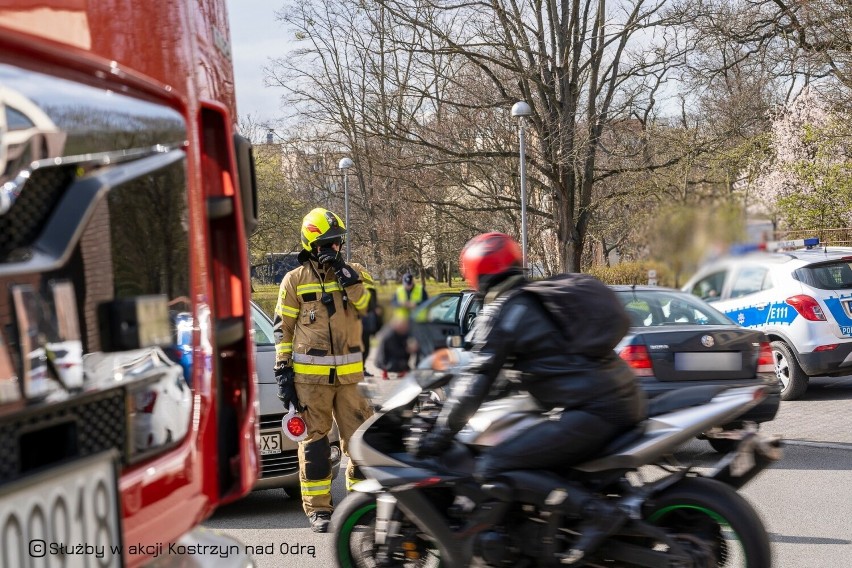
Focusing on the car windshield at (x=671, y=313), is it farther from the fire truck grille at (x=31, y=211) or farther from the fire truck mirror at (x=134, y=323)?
the fire truck grille at (x=31, y=211)

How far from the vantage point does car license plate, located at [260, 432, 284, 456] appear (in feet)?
21.8

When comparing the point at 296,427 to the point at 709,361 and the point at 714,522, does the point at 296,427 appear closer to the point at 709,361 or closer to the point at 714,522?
the point at 714,522

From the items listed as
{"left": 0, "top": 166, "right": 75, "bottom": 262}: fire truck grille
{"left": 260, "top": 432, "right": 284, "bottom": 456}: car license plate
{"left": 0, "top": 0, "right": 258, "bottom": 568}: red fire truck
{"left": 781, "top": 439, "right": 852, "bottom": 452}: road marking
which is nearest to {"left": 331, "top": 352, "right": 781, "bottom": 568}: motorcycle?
{"left": 0, "top": 0, "right": 258, "bottom": 568}: red fire truck

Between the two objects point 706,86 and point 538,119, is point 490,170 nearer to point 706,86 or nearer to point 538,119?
point 538,119

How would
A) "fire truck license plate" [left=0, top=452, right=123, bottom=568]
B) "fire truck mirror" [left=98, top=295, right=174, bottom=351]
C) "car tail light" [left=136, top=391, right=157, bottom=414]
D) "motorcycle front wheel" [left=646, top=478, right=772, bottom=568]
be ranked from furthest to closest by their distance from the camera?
"motorcycle front wheel" [left=646, top=478, right=772, bottom=568] < "car tail light" [left=136, top=391, right=157, bottom=414] < "fire truck mirror" [left=98, top=295, right=174, bottom=351] < "fire truck license plate" [left=0, top=452, right=123, bottom=568]

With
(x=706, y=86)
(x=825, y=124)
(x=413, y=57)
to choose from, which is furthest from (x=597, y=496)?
(x=825, y=124)

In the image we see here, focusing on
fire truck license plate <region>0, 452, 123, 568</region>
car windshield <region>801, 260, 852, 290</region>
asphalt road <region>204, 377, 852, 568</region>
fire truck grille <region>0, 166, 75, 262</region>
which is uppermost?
fire truck grille <region>0, 166, 75, 262</region>

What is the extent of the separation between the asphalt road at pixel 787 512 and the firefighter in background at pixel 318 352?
0.39 m

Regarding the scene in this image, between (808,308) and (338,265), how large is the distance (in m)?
7.00

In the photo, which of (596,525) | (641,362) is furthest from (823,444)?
(596,525)

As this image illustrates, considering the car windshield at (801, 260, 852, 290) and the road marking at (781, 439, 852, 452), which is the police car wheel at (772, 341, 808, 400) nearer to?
the car windshield at (801, 260, 852, 290)

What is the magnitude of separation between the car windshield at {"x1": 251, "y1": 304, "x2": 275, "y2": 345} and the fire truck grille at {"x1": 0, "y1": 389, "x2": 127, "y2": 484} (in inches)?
211

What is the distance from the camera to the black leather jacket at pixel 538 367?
4035 millimetres

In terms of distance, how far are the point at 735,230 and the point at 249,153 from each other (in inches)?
66.0
